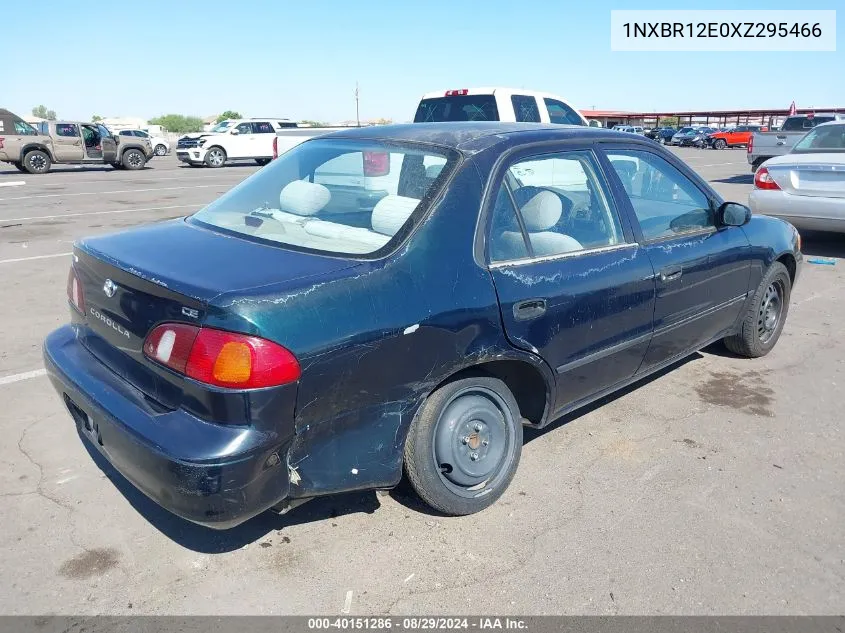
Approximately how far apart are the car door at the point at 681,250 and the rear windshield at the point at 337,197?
118cm

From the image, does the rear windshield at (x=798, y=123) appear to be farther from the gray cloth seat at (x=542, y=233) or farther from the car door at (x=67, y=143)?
the car door at (x=67, y=143)

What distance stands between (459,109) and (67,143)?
57.0 ft

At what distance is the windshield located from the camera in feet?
29.1

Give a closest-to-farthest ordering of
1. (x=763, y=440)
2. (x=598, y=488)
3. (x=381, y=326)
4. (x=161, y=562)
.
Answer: (x=381, y=326), (x=161, y=562), (x=598, y=488), (x=763, y=440)

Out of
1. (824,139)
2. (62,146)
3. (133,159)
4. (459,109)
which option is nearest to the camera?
(824,139)

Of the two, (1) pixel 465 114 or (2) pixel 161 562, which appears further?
(1) pixel 465 114

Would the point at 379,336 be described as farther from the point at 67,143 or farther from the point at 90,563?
the point at 67,143

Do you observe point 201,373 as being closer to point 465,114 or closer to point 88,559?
point 88,559

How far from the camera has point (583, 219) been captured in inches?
135

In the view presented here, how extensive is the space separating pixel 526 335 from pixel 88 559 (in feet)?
6.54

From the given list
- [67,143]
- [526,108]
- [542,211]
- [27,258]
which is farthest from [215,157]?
[542,211]

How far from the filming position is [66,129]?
22.5 meters

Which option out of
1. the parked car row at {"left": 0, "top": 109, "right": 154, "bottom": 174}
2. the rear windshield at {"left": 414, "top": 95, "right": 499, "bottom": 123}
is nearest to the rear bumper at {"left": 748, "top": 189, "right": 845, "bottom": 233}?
the rear windshield at {"left": 414, "top": 95, "right": 499, "bottom": 123}

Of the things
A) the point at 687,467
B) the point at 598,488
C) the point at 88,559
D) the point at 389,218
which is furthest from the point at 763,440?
the point at 88,559
